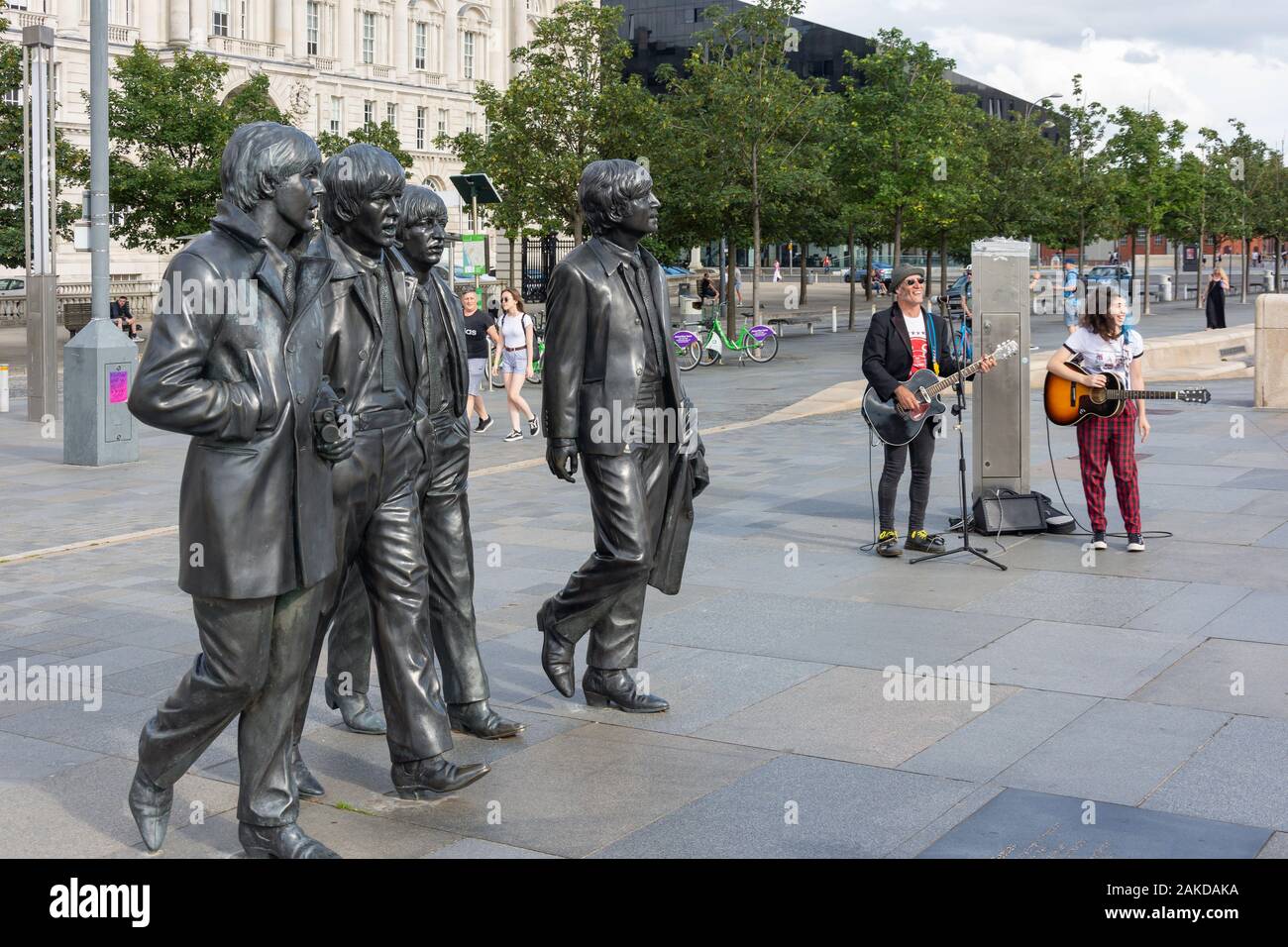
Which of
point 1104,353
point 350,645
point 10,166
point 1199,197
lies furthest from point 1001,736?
point 1199,197

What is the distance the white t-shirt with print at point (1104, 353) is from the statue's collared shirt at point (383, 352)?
566 centimetres

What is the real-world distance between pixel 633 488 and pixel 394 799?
5.14 feet

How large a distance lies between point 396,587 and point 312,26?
236ft

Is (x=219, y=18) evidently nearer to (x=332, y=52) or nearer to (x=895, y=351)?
(x=332, y=52)

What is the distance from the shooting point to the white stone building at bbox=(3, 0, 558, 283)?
193 ft

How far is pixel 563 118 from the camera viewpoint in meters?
32.2

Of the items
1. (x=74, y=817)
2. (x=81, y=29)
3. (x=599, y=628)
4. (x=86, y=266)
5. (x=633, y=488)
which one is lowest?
(x=74, y=817)

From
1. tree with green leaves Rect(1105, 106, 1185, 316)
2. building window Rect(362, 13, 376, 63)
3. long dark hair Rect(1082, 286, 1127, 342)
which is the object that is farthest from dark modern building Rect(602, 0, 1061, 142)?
long dark hair Rect(1082, 286, 1127, 342)

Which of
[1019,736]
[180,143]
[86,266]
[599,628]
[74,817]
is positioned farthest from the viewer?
[86,266]

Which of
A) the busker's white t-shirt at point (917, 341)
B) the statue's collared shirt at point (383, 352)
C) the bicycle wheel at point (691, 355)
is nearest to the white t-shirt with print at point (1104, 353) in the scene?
the busker's white t-shirt at point (917, 341)

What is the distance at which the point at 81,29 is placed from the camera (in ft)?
193

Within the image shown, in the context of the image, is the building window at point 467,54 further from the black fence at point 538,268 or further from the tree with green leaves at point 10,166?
the tree with green leaves at point 10,166

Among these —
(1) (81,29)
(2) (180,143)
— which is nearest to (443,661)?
(2) (180,143)

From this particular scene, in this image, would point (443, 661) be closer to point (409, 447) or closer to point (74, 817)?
point (409, 447)
